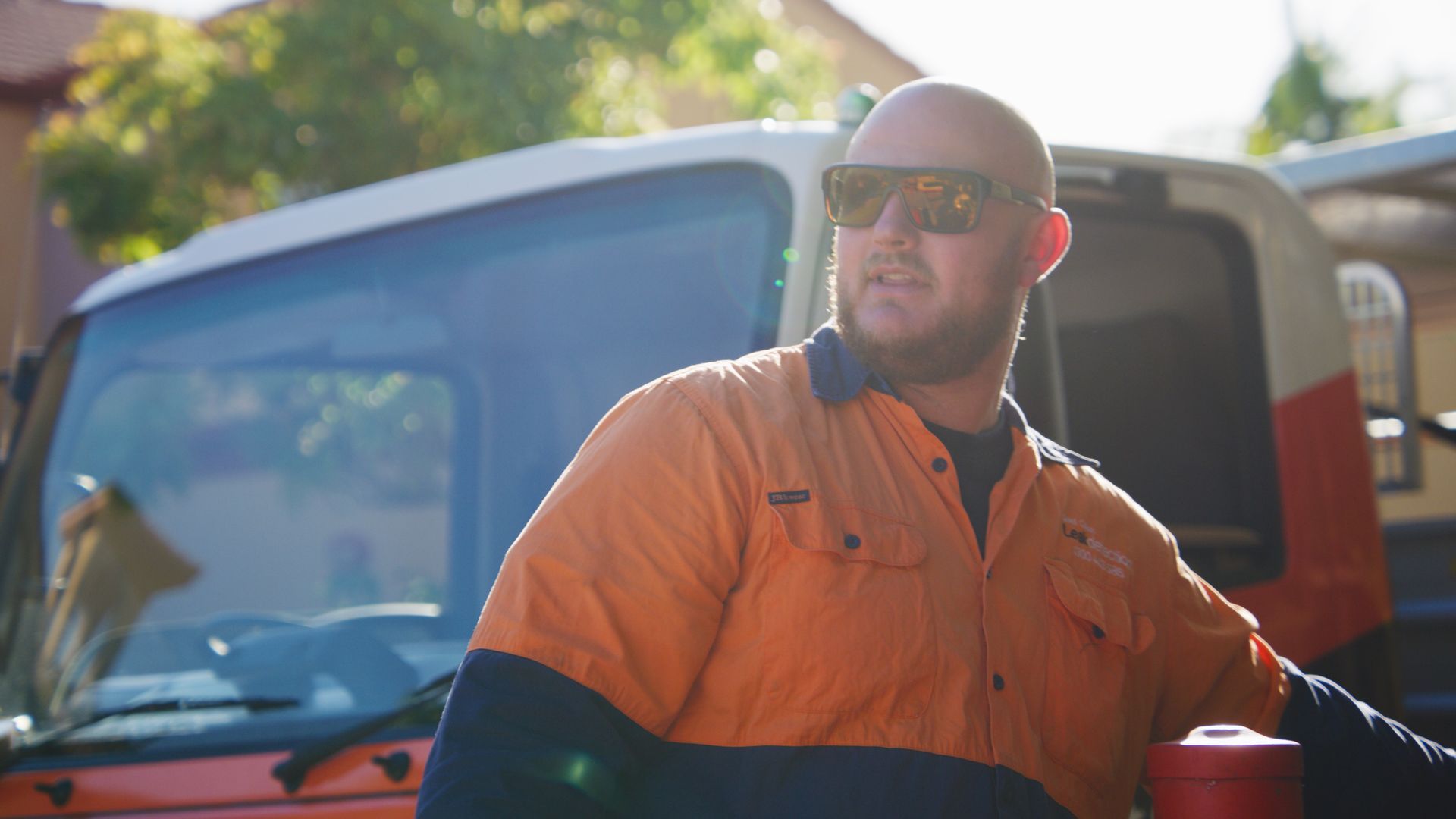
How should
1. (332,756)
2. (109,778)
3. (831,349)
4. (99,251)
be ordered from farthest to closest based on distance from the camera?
(99,251) < (109,778) < (332,756) < (831,349)

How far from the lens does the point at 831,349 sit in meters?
2.07

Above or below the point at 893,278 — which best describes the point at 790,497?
below

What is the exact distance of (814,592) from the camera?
1769 mm

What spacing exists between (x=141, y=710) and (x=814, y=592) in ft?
5.29

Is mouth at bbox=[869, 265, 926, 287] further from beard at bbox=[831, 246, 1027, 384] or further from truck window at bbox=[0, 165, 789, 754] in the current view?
truck window at bbox=[0, 165, 789, 754]

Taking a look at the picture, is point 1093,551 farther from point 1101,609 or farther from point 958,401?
point 958,401

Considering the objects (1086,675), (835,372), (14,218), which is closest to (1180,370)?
(1086,675)

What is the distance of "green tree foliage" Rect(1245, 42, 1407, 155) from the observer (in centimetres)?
2300

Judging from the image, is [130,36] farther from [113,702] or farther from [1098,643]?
[1098,643]

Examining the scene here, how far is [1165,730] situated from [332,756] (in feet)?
4.40

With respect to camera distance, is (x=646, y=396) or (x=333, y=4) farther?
(x=333, y=4)

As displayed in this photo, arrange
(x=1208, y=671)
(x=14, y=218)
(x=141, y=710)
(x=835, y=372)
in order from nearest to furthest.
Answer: (x=835, y=372)
(x=1208, y=671)
(x=141, y=710)
(x=14, y=218)

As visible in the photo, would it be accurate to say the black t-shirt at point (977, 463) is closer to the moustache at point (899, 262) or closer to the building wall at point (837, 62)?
the moustache at point (899, 262)

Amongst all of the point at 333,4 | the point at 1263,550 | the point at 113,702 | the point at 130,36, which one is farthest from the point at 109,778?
the point at 130,36
